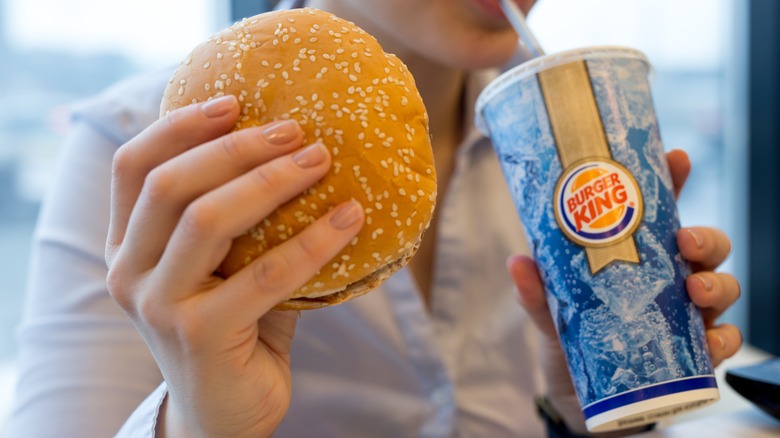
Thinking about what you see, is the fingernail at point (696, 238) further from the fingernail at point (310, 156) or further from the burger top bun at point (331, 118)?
the fingernail at point (310, 156)

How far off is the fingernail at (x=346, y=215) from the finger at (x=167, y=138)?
0.12 metres

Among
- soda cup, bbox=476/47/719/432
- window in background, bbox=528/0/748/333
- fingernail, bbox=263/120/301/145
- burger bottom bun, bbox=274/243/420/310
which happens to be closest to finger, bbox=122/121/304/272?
fingernail, bbox=263/120/301/145

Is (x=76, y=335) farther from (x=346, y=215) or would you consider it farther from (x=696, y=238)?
(x=696, y=238)

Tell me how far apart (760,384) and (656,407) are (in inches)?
11.0

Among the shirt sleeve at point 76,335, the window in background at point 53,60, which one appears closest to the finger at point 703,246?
the shirt sleeve at point 76,335

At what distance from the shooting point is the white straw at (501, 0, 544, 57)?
767mm

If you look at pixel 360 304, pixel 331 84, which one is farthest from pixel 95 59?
pixel 331 84

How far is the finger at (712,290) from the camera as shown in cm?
69

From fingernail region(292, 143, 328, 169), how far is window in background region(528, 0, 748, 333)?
2.39 metres

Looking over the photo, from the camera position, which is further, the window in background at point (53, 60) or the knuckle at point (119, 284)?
the window in background at point (53, 60)

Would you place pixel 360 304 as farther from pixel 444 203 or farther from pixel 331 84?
pixel 331 84

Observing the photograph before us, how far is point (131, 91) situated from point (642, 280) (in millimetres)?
916

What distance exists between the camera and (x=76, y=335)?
931 millimetres

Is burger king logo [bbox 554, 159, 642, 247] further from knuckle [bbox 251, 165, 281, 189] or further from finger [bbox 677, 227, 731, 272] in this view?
knuckle [bbox 251, 165, 281, 189]
